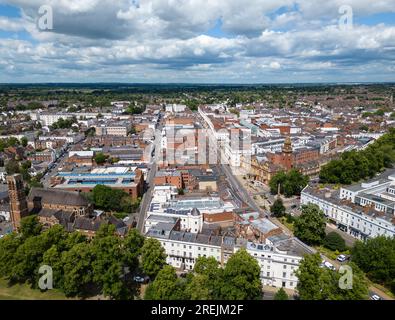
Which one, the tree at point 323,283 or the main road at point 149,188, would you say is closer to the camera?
the tree at point 323,283

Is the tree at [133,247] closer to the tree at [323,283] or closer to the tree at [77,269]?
the tree at [77,269]

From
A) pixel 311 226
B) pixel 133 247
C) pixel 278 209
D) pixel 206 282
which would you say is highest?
pixel 133 247

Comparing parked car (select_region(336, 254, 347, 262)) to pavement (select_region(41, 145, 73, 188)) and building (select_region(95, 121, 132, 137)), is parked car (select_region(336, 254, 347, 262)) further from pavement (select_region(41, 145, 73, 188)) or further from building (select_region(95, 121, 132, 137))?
building (select_region(95, 121, 132, 137))

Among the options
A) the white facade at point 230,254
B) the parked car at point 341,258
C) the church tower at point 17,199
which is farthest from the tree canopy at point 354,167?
the church tower at point 17,199

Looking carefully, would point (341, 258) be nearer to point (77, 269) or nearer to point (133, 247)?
point (133, 247)

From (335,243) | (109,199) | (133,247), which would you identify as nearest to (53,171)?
(109,199)

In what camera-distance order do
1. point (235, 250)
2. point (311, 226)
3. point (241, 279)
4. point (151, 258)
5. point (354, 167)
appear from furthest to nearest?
point (354, 167), point (311, 226), point (235, 250), point (151, 258), point (241, 279)
